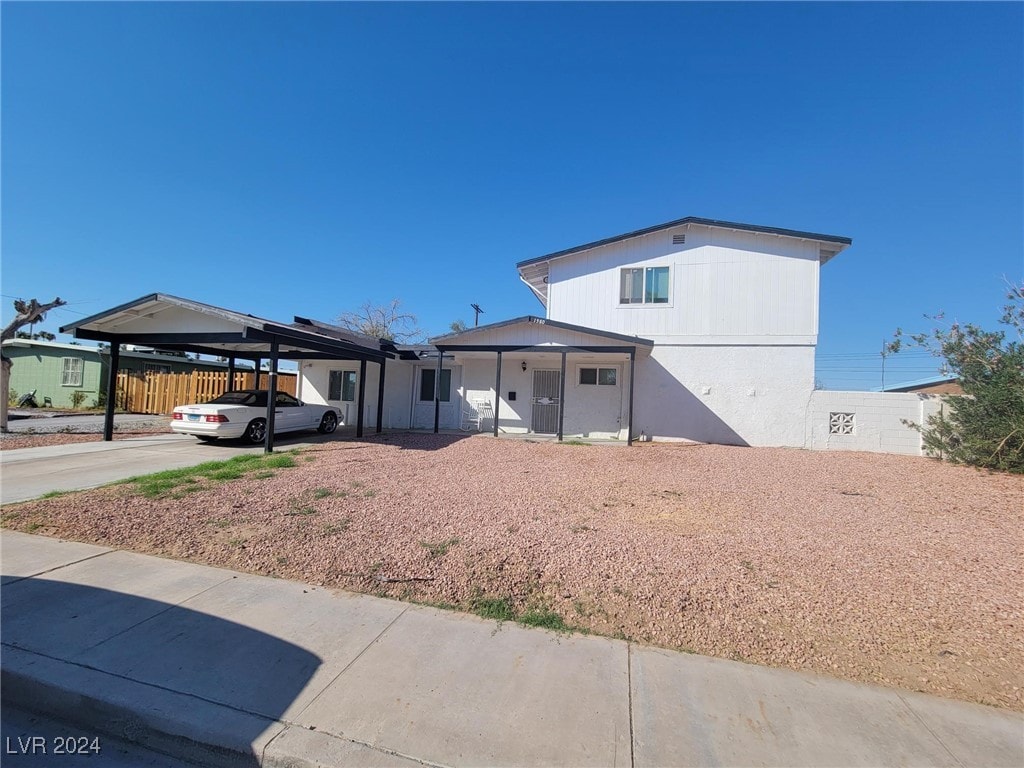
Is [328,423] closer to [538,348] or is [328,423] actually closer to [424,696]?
[538,348]

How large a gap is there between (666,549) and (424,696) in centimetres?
292

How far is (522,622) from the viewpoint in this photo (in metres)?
3.46

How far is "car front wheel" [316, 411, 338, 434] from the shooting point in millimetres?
14562

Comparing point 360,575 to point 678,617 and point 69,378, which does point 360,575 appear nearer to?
point 678,617

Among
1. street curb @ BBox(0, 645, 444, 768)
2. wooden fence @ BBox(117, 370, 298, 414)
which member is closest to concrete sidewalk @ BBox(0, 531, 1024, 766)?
street curb @ BBox(0, 645, 444, 768)

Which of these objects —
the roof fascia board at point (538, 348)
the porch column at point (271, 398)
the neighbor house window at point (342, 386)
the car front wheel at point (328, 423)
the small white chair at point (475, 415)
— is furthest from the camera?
the neighbor house window at point (342, 386)

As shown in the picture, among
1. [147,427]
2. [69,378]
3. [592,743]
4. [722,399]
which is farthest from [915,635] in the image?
[69,378]

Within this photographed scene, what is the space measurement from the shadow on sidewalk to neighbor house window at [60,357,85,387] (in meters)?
25.1

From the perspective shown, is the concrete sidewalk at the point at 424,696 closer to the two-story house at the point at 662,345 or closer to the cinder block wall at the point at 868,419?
the two-story house at the point at 662,345

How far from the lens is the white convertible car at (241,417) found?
11219mm

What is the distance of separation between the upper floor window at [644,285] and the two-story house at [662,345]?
0.03 meters

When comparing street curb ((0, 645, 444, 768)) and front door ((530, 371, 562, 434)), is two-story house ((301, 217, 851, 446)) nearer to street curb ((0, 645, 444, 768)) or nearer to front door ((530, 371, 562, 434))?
front door ((530, 371, 562, 434))

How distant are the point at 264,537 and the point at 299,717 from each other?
9.50 feet

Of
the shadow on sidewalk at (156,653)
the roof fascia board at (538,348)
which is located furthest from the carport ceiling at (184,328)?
the shadow on sidewalk at (156,653)
